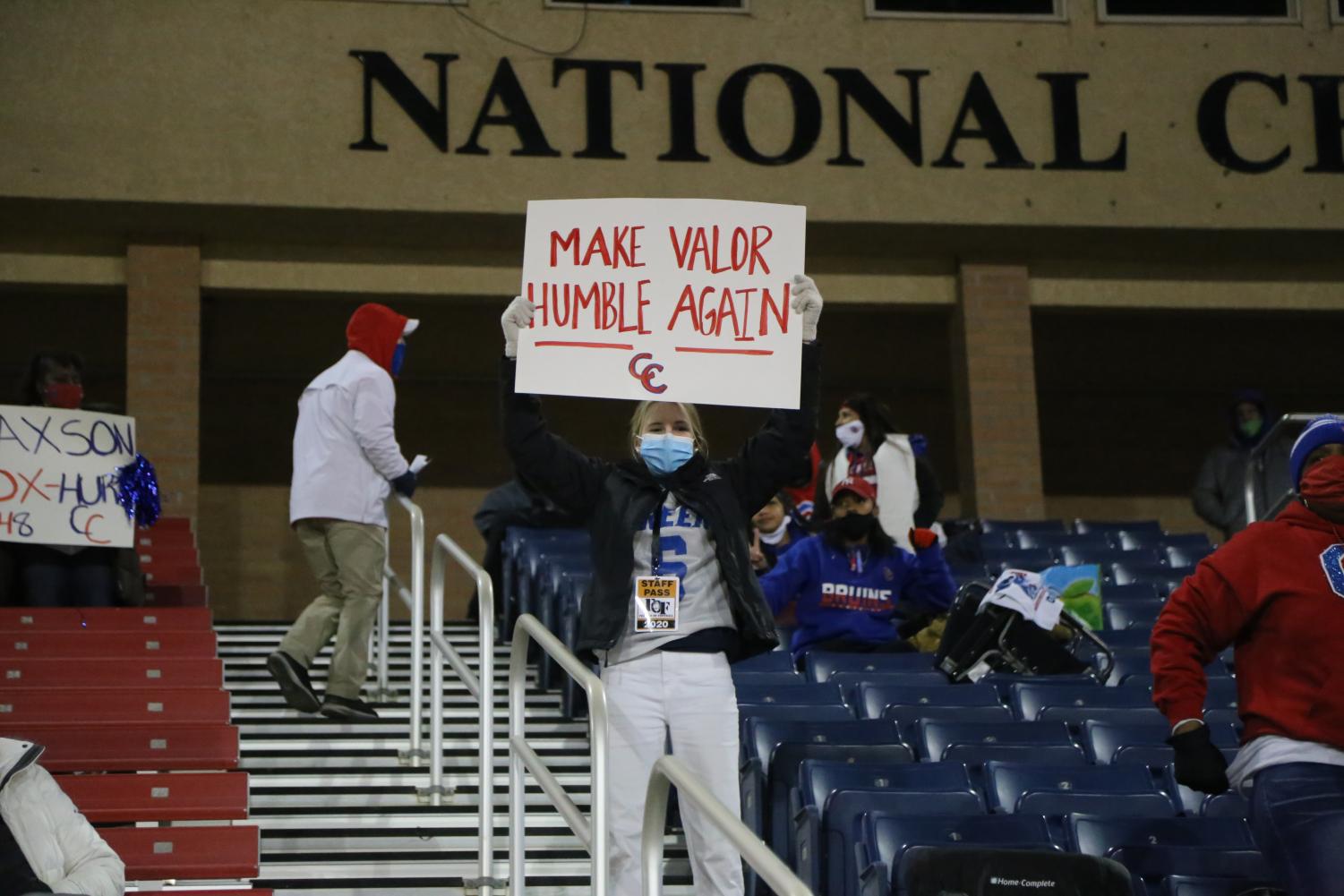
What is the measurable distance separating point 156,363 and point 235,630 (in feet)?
9.62

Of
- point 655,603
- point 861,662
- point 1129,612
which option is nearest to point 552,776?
point 655,603

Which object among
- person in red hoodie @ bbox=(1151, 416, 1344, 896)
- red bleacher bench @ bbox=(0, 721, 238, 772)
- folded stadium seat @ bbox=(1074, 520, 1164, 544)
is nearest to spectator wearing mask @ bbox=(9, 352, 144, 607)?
red bleacher bench @ bbox=(0, 721, 238, 772)

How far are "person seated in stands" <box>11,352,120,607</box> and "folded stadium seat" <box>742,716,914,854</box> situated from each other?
2.83 meters

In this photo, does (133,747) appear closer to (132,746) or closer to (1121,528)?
(132,746)

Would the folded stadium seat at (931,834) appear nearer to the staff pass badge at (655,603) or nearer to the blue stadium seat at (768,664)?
the staff pass badge at (655,603)

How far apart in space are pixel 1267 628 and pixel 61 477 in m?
4.78

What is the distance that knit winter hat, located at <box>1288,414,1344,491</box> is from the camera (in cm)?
389

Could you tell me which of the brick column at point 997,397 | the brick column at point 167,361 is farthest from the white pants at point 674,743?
the brick column at point 997,397

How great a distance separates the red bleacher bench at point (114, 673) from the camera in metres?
6.28

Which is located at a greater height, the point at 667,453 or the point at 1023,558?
the point at 667,453

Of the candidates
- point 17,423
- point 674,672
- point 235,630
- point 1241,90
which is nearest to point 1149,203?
point 1241,90

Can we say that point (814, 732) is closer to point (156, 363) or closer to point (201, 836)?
point (201, 836)

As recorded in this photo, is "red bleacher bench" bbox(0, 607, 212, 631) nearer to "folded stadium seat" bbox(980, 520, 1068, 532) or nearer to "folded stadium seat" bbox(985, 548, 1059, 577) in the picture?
"folded stadium seat" bbox(985, 548, 1059, 577)

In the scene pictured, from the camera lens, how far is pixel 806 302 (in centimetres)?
485
